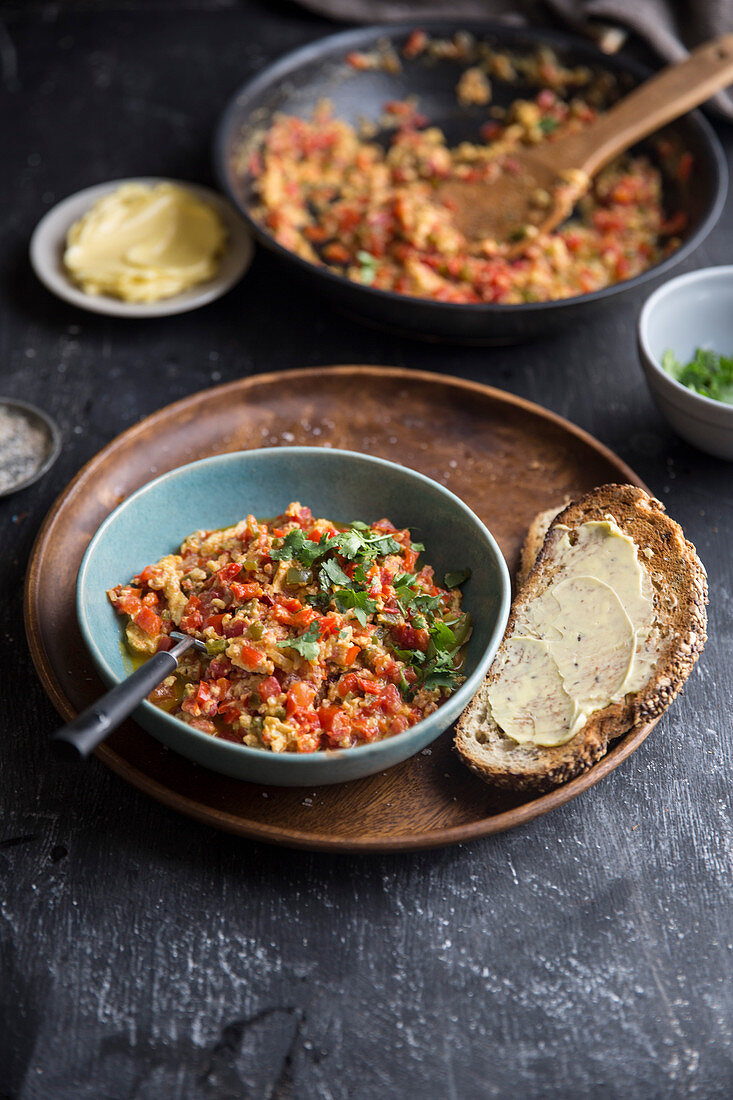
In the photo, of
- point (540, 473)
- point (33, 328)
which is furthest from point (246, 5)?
point (540, 473)

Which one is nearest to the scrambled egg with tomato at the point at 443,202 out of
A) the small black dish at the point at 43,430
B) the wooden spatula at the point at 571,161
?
the wooden spatula at the point at 571,161

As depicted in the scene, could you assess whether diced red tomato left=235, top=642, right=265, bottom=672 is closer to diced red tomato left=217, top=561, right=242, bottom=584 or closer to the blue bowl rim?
diced red tomato left=217, top=561, right=242, bottom=584

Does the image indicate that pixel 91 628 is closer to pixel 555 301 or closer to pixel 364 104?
pixel 555 301

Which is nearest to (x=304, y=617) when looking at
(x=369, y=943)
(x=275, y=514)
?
(x=275, y=514)

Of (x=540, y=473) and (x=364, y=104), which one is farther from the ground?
(x=364, y=104)

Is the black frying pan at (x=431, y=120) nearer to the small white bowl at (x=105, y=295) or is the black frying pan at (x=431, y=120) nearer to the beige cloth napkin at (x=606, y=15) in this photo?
the small white bowl at (x=105, y=295)
